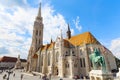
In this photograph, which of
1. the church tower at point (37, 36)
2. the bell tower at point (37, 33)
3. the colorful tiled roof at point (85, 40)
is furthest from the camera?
the bell tower at point (37, 33)

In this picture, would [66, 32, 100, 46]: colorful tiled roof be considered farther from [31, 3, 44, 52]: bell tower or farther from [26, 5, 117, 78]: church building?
[31, 3, 44, 52]: bell tower

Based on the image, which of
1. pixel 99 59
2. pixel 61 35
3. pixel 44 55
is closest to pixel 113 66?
pixel 61 35

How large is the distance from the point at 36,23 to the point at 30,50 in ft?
52.6

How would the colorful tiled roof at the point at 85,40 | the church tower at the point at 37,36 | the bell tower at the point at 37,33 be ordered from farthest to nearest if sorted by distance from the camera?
the bell tower at the point at 37,33
the church tower at the point at 37,36
the colorful tiled roof at the point at 85,40

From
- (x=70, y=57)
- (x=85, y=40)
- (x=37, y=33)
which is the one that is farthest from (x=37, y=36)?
(x=70, y=57)

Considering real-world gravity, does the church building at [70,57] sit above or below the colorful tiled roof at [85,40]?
below

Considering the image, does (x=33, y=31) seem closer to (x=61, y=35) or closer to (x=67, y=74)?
(x=61, y=35)

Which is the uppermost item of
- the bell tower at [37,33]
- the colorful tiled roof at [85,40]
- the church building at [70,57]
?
the bell tower at [37,33]

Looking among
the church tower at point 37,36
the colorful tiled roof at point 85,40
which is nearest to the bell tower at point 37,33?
the church tower at point 37,36

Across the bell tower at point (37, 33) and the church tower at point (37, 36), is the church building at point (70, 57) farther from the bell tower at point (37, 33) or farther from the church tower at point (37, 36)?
the bell tower at point (37, 33)

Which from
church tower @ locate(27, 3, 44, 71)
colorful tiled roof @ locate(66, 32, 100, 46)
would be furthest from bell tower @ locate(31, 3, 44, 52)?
colorful tiled roof @ locate(66, 32, 100, 46)

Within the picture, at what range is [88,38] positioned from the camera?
1714 inches

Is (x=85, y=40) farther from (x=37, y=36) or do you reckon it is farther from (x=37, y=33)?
(x=37, y=33)

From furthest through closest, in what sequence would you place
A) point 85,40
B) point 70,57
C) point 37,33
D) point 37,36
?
1. point 37,33
2. point 37,36
3. point 85,40
4. point 70,57
